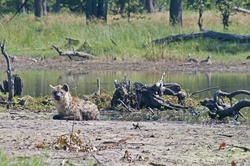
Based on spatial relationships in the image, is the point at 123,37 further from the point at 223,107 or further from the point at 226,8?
the point at 223,107

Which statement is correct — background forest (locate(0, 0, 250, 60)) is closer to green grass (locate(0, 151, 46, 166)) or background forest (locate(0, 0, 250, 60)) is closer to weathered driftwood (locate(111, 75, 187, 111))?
weathered driftwood (locate(111, 75, 187, 111))

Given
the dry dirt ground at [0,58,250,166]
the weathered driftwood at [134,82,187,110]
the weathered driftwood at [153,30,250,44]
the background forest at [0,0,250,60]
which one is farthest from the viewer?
the weathered driftwood at [153,30,250,44]

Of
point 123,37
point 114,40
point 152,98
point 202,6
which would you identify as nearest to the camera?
point 152,98

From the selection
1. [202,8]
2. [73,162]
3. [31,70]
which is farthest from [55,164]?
[202,8]

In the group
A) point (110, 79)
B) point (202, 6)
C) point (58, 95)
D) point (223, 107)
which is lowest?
point (110, 79)

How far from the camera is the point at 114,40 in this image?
101ft

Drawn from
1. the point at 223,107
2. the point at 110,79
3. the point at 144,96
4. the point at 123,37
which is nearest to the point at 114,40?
the point at 123,37

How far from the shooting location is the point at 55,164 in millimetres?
8758

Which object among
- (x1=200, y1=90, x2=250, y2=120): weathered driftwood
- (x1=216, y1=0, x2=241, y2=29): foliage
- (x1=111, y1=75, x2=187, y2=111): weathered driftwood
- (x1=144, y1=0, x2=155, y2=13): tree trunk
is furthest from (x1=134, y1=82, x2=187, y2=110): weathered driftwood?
(x1=144, y1=0, x2=155, y2=13): tree trunk

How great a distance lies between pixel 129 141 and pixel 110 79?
12625 millimetres

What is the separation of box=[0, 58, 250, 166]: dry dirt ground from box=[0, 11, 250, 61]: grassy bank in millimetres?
14490

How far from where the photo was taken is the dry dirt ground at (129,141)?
9242mm

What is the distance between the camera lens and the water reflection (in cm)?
2012

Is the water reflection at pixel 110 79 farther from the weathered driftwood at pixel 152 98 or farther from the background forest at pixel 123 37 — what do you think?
the background forest at pixel 123 37
